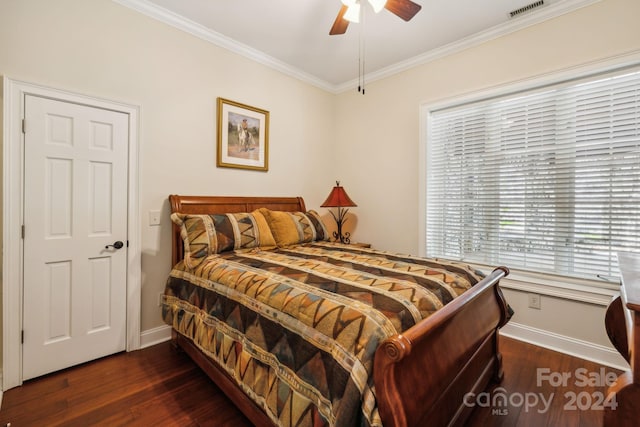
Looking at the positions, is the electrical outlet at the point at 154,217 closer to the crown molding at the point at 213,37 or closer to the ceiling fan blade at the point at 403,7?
the crown molding at the point at 213,37

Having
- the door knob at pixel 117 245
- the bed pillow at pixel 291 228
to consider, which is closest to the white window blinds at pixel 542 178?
the bed pillow at pixel 291 228

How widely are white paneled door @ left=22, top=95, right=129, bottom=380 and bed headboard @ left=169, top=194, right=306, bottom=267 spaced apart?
373 mm

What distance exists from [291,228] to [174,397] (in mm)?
1567

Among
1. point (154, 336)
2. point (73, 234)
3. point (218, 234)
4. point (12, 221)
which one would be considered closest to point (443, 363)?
point (218, 234)

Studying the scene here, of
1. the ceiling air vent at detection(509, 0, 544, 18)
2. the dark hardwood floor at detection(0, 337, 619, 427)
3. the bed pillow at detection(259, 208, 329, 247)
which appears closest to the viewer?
the dark hardwood floor at detection(0, 337, 619, 427)

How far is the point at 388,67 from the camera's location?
347 cm

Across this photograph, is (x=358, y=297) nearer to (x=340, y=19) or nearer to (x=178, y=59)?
(x=340, y=19)

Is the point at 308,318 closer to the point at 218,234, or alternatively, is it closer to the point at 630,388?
the point at 630,388

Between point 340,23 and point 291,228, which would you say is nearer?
point 340,23

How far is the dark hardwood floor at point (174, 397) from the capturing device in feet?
5.38

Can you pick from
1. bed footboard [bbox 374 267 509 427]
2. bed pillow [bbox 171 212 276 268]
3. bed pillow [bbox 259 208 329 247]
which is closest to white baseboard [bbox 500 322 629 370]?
bed footboard [bbox 374 267 509 427]

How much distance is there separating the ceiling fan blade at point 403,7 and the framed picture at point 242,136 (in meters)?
1.76

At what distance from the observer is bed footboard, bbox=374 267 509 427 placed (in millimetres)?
982

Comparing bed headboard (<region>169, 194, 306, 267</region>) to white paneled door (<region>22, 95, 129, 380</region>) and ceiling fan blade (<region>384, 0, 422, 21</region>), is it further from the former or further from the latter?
ceiling fan blade (<region>384, 0, 422, 21</region>)
